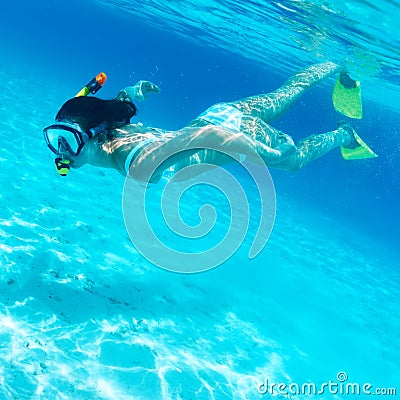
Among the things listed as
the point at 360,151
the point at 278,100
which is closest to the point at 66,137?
the point at 278,100

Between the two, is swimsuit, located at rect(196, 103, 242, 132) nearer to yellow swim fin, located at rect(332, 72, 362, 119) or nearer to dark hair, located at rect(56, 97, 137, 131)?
dark hair, located at rect(56, 97, 137, 131)

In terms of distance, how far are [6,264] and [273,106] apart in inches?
252

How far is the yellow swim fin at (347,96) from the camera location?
11.1 m

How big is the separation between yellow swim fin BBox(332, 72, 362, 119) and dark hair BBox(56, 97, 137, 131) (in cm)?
874

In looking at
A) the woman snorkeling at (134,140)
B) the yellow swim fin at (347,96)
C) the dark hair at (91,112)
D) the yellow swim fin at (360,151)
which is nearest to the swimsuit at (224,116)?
the woman snorkeling at (134,140)

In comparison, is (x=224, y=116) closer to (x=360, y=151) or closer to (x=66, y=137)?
(x=66, y=137)

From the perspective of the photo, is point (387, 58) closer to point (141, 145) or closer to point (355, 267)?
point (355, 267)

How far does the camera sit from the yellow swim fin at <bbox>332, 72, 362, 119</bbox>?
11.1 m

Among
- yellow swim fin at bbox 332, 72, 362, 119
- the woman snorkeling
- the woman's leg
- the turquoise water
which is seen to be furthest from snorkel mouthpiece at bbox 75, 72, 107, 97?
yellow swim fin at bbox 332, 72, 362, 119

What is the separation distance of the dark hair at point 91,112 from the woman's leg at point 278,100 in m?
2.84

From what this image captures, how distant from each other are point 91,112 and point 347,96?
10.0m

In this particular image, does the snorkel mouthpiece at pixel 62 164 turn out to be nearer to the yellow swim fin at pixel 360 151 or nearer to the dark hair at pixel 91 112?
the dark hair at pixel 91 112

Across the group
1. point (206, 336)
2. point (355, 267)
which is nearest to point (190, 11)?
point (355, 267)

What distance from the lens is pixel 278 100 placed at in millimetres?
7371
